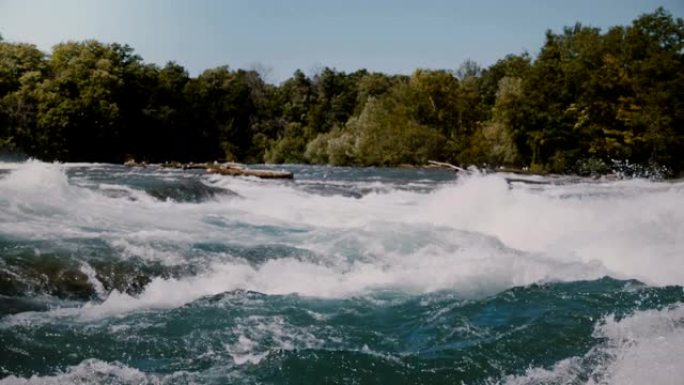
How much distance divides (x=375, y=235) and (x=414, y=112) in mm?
40523

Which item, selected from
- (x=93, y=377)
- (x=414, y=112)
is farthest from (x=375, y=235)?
(x=414, y=112)

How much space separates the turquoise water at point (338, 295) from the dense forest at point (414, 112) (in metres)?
25.6

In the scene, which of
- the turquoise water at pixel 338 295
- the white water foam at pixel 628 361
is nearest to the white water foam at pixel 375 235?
the turquoise water at pixel 338 295

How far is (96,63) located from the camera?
5588cm

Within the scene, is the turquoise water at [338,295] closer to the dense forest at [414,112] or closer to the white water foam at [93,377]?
the white water foam at [93,377]

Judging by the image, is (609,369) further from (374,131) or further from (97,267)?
(374,131)

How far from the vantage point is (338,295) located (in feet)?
27.4

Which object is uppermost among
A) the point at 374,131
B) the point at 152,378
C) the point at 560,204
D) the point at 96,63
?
the point at 96,63

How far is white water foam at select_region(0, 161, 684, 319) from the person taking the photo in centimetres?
904

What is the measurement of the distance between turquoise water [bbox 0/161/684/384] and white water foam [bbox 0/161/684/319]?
56mm

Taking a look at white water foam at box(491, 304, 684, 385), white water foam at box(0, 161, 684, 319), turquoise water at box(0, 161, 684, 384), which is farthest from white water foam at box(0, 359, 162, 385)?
white water foam at box(491, 304, 684, 385)

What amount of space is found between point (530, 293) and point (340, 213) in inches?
363

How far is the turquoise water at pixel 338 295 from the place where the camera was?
18.3 ft

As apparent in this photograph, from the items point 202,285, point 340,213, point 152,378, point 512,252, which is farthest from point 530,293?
point 340,213
